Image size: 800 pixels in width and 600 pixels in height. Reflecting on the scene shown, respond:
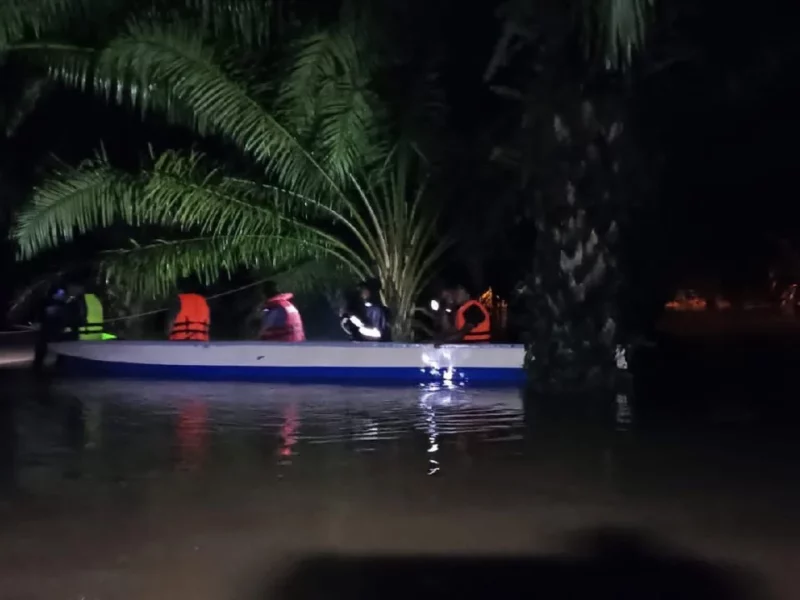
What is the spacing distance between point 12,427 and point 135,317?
8477 millimetres

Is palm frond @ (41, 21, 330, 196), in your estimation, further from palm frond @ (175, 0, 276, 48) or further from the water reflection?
the water reflection

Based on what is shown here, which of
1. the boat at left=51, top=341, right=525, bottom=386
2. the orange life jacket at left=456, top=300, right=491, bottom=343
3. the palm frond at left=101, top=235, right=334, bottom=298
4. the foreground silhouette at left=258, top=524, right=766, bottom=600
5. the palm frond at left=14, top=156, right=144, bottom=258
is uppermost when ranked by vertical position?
the palm frond at left=14, top=156, right=144, bottom=258

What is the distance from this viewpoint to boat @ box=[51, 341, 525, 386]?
51.2 ft

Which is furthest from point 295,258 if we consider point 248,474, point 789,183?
point 789,183

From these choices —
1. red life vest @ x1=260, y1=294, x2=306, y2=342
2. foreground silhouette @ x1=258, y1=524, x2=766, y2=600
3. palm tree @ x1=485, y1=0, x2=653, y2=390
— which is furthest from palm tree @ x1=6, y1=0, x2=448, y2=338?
foreground silhouette @ x1=258, y1=524, x2=766, y2=600

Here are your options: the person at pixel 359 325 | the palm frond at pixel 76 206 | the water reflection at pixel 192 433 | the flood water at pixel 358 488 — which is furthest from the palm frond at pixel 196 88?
the flood water at pixel 358 488

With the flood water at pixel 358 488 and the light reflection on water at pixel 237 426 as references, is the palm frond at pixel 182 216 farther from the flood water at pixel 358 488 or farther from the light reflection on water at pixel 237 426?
the flood water at pixel 358 488

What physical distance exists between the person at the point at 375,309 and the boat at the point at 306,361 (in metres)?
0.66

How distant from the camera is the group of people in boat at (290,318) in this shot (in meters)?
16.0

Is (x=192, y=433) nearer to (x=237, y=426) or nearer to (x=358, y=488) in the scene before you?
(x=237, y=426)

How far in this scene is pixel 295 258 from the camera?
57.1 ft

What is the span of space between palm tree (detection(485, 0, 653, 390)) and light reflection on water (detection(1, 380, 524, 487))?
3.31ft

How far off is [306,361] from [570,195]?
4.29 metres

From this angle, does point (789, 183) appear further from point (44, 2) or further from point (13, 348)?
point (44, 2)
